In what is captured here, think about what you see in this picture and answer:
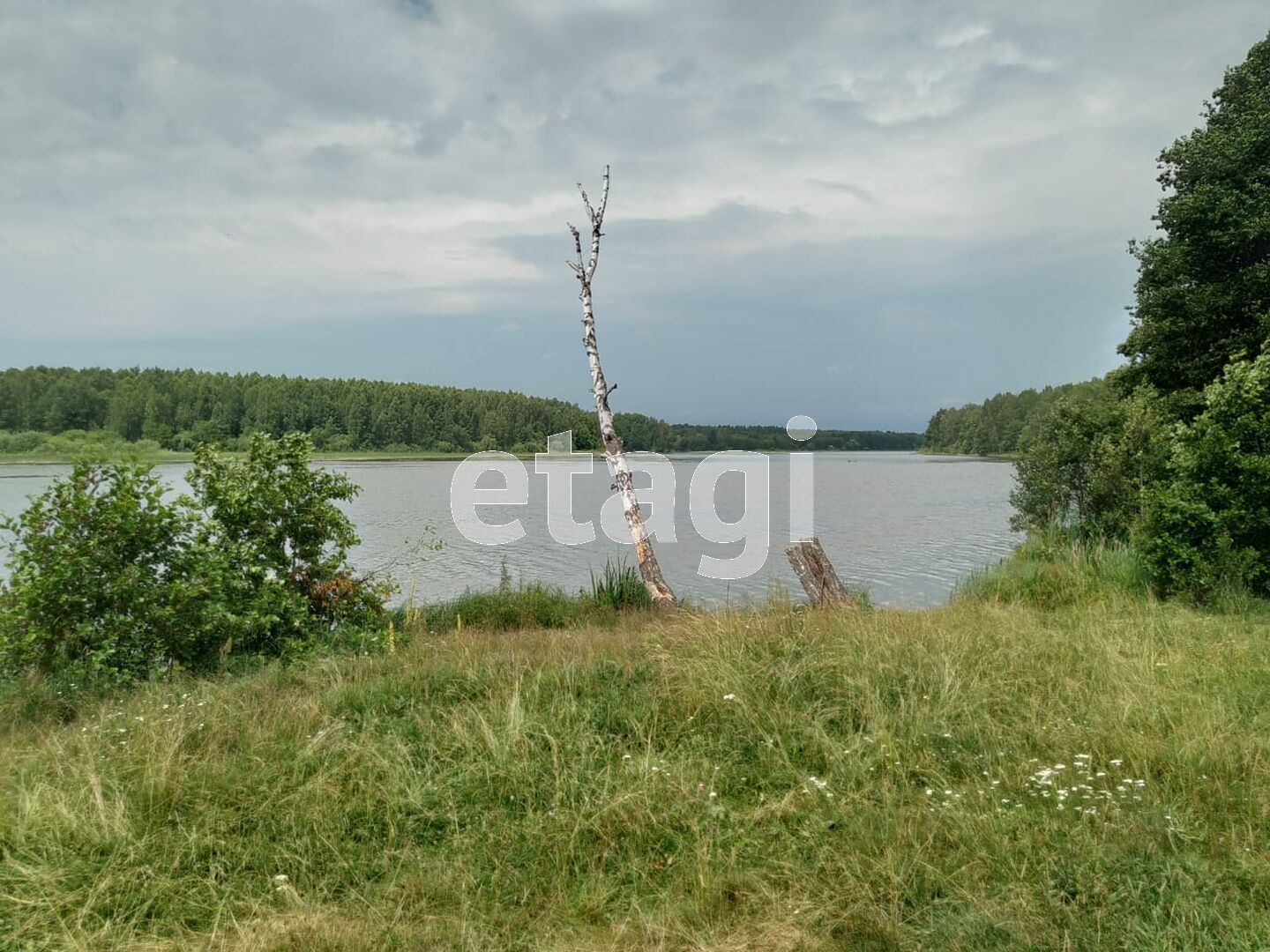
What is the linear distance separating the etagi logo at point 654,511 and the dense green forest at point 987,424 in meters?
66.3

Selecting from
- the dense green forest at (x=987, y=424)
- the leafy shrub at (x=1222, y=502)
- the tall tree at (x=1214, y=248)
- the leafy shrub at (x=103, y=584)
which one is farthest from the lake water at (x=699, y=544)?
the dense green forest at (x=987, y=424)

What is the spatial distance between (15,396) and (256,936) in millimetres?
49745

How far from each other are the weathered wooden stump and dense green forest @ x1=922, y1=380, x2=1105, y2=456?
3908 inches

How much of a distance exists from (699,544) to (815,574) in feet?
42.1

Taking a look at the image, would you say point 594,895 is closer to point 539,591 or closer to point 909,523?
point 539,591

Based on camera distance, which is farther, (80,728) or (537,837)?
(80,728)

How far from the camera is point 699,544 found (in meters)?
22.3

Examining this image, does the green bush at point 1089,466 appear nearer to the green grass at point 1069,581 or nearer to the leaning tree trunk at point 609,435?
the green grass at point 1069,581

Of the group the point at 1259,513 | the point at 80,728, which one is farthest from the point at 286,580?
the point at 1259,513

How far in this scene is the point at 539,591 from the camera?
12500mm

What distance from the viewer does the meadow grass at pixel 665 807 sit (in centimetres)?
291

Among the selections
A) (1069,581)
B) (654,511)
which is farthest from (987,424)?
(1069,581)

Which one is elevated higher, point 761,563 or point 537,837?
point 537,837

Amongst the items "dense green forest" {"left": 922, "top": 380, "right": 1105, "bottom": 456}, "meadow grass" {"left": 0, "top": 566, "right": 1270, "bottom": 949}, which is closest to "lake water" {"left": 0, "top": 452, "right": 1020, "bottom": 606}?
"meadow grass" {"left": 0, "top": 566, "right": 1270, "bottom": 949}
